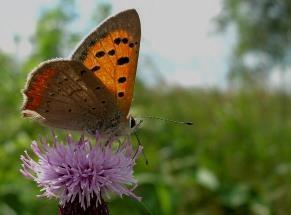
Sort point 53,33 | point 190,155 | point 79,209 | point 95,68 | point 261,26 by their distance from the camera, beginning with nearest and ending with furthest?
point 79,209 < point 95,68 < point 53,33 < point 190,155 < point 261,26

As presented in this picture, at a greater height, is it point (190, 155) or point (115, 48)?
point (190, 155)

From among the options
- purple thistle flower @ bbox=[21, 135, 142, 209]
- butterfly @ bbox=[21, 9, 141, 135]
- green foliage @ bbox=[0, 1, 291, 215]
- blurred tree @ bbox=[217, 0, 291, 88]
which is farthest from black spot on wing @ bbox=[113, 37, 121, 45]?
blurred tree @ bbox=[217, 0, 291, 88]

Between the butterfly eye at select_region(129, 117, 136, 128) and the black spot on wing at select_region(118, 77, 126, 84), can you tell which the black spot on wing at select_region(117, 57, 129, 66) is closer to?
the black spot on wing at select_region(118, 77, 126, 84)

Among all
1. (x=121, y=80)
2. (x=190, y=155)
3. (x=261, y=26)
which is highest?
(x=261, y=26)

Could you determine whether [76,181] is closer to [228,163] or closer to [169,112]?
[228,163]

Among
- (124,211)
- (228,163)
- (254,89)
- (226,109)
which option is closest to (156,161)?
(124,211)

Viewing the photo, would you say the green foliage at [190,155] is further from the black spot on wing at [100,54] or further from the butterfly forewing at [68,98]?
the black spot on wing at [100,54]

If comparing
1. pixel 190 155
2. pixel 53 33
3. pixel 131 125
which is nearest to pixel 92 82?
pixel 131 125

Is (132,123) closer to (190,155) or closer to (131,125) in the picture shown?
(131,125)
